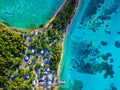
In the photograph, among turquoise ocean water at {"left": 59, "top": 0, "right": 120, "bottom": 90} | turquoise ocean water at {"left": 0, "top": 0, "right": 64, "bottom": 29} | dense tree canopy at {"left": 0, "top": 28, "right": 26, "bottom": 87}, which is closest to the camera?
dense tree canopy at {"left": 0, "top": 28, "right": 26, "bottom": 87}

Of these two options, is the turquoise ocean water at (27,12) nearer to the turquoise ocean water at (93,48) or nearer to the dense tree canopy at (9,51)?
the dense tree canopy at (9,51)

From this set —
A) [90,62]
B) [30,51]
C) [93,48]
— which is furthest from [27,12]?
[90,62]

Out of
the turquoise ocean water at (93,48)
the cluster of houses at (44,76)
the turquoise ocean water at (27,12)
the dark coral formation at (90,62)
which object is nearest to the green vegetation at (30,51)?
the cluster of houses at (44,76)

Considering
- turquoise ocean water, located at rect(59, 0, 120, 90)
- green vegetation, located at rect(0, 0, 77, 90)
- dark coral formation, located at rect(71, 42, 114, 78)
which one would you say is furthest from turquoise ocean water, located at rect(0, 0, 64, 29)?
dark coral formation, located at rect(71, 42, 114, 78)

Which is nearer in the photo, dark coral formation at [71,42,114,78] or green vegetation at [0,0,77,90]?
green vegetation at [0,0,77,90]

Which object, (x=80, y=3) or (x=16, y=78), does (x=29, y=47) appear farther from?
(x=80, y=3)

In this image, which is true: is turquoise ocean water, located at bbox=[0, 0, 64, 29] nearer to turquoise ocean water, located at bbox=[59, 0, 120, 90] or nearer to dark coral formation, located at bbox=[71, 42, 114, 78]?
turquoise ocean water, located at bbox=[59, 0, 120, 90]

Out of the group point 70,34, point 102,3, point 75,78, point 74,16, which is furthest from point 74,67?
point 102,3
